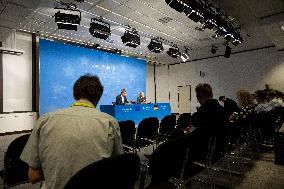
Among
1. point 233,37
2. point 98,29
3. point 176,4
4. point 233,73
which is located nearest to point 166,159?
point 176,4

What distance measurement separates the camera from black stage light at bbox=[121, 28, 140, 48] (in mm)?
7340

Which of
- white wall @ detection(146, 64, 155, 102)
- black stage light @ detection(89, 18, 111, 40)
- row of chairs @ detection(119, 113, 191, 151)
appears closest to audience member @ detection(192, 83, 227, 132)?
row of chairs @ detection(119, 113, 191, 151)

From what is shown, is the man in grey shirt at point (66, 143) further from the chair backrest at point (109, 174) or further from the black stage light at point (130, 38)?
the black stage light at point (130, 38)

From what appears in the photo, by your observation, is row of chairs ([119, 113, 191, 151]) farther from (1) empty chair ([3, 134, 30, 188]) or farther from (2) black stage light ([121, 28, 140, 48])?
(2) black stage light ([121, 28, 140, 48])

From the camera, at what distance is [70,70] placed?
9047mm

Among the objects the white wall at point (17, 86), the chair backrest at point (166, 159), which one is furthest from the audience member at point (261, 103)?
the white wall at point (17, 86)

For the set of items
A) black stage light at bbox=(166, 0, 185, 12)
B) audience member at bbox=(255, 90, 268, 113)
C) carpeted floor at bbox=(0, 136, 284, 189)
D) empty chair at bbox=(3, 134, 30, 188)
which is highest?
black stage light at bbox=(166, 0, 185, 12)

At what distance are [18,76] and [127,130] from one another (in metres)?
6.35

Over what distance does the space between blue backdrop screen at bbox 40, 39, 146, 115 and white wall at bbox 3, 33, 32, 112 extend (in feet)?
1.90

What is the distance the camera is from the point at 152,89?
1489 centimetres

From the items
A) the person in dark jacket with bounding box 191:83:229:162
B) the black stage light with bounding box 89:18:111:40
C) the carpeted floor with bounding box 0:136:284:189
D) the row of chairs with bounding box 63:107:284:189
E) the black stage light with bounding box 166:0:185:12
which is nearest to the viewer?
the row of chairs with bounding box 63:107:284:189

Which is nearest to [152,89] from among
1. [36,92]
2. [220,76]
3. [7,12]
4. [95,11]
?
[220,76]

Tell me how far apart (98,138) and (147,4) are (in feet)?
17.1

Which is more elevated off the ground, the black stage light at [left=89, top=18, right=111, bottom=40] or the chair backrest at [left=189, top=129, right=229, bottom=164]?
the black stage light at [left=89, top=18, right=111, bottom=40]
